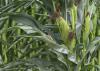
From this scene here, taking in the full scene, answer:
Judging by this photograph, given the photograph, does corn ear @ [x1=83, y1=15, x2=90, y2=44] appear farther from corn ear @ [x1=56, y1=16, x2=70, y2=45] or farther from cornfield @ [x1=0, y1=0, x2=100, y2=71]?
corn ear @ [x1=56, y1=16, x2=70, y2=45]

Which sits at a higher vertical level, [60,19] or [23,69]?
[60,19]

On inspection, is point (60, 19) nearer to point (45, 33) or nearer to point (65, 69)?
point (45, 33)

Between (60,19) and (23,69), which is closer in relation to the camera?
(60,19)

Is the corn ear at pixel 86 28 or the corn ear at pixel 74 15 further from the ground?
the corn ear at pixel 74 15

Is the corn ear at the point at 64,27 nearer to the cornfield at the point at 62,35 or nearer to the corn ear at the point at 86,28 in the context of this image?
the cornfield at the point at 62,35

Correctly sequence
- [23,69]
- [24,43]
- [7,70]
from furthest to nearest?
1. [24,43]
2. [23,69]
3. [7,70]

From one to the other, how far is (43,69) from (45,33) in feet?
0.48

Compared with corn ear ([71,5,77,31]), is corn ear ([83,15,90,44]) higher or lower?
lower

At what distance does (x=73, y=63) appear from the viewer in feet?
3.88

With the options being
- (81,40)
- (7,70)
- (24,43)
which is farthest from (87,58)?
(24,43)

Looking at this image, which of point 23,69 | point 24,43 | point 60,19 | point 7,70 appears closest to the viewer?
point 60,19

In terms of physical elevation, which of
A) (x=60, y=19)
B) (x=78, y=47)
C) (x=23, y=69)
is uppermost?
(x=60, y=19)

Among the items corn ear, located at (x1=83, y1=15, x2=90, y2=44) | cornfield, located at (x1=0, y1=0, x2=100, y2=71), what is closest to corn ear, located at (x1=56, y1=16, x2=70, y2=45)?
cornfield, located at (x1=0, y1=0, x2=100, y2=71)

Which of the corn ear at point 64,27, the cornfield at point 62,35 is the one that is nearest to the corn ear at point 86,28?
the cornfield at point 62,35
